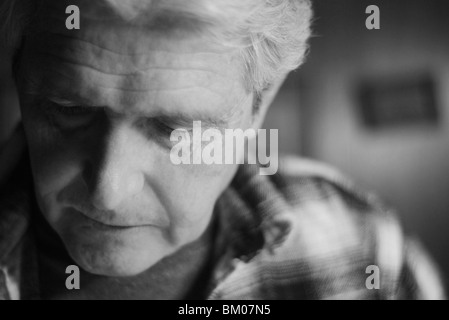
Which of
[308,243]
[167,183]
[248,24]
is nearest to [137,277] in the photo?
[167,183]

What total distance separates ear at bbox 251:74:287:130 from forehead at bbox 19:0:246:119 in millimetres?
103

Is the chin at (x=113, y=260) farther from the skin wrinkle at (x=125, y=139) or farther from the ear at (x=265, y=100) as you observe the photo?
the ear at (x=265, y=100)

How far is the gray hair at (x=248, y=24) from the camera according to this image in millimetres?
586

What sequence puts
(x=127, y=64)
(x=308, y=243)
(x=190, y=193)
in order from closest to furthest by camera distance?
(x=127, y=64) < (x=190, y=193) < (x=308, y=243)

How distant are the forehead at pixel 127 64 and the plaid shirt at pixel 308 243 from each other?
0.75ft

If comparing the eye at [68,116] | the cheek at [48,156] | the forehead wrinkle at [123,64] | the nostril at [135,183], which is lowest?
the nostril at [135,183]

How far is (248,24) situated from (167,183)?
0.25 meters

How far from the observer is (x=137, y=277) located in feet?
2.59

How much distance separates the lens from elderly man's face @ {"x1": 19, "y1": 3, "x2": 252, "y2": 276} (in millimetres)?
620

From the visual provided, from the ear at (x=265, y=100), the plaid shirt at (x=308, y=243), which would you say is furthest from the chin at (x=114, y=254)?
the ear at (x=265, y=100)

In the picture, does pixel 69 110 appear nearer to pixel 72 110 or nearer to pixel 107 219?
Answer: pixel 72 110

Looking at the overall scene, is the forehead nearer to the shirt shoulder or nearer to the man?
the man
